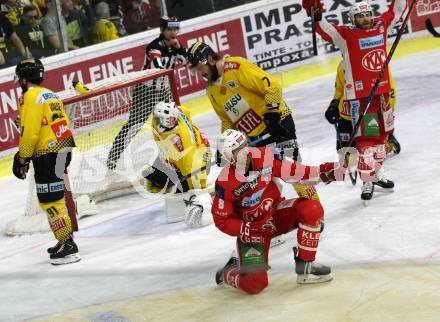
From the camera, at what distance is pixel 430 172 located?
8.14m

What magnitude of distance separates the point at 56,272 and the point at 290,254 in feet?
5.66

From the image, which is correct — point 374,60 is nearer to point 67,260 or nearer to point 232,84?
point 232,84

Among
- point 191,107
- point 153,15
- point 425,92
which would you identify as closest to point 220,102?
point 425,92

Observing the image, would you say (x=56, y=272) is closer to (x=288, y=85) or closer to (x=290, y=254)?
(x=290, y=254)

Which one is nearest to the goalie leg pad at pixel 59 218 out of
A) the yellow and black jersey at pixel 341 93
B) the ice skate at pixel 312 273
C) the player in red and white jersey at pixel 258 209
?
the player in red and white jersey at pixel 258 209

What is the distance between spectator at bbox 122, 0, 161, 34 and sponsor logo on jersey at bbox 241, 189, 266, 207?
7391 mm

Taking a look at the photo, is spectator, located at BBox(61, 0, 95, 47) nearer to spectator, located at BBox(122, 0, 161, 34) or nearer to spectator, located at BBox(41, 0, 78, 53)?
spectator, located at BBox(41, 0, 78, 53)

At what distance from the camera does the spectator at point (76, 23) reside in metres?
12.4

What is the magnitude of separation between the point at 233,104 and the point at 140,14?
623cm

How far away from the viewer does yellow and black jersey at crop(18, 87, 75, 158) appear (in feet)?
23.0

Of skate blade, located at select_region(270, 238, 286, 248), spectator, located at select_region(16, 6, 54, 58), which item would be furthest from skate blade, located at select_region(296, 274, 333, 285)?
spectator, located at select_region(16, 6, 54, 58)

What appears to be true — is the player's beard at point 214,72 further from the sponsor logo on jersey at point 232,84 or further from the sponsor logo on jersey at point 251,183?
the sponsor logo on jersey at point 251,183

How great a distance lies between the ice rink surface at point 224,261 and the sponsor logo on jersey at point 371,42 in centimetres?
113

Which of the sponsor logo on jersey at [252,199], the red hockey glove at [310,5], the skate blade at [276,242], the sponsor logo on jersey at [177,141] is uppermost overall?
the red hockey glove at [310,5]
